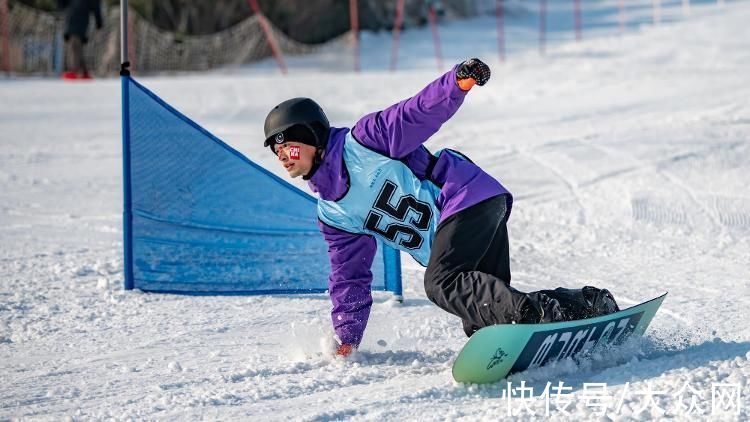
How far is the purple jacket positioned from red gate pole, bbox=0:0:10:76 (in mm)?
15651

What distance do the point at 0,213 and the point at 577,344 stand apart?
18.9 ft

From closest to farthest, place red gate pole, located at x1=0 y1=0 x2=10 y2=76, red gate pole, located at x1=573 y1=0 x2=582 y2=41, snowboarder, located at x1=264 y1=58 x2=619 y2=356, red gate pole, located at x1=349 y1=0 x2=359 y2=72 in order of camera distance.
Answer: snowboarder, located at x1=264 y1=58 x2=619 y2=356, red gate pole, located at x1=0 y1=0 x2=10 y2=76, red gate pole, located at x1=349 y1=0 x2=359 y2=72, red gate pole, located at x1=573 y1=0 x2=582 y2=41

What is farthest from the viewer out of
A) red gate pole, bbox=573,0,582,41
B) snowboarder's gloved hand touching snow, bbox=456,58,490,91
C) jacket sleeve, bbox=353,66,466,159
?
red gate pole, bbox=573,0,582,41

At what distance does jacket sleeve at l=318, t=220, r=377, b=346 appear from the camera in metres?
4.19

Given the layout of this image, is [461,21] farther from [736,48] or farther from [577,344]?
[577,344]

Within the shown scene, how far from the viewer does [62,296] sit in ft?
17.9

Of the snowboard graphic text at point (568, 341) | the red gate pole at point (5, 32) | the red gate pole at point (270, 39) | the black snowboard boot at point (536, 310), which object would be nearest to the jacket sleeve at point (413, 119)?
the black snowboard boot at point (536, 310)

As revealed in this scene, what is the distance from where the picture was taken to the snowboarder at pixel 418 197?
12.3ft

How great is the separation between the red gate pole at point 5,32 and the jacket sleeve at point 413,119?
52.4 ft

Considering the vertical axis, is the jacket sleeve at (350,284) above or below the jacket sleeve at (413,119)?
below

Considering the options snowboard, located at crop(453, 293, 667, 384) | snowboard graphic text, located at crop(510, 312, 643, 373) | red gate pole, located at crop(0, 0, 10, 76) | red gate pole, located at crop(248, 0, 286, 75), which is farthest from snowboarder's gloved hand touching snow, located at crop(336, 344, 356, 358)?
red gate pole, located at crop(0, 0, 10, 76)

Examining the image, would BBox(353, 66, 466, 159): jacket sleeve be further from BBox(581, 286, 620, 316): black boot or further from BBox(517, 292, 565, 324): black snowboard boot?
BBox(581, 286, 620, 316): black boot

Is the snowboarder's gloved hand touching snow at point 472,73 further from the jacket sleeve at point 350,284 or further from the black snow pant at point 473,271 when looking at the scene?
the jacket sleeve at point 350,284

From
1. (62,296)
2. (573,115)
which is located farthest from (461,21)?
(62,296)
